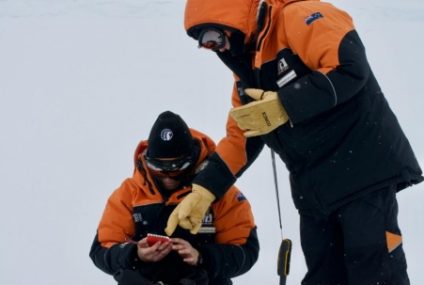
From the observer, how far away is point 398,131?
214 centimetres

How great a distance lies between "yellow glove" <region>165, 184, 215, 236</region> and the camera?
2.37m

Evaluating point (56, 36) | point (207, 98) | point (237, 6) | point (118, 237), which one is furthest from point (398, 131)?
point (56, 36)

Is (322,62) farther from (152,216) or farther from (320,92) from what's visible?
(152,216)

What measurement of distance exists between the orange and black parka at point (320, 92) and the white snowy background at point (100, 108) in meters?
1.71

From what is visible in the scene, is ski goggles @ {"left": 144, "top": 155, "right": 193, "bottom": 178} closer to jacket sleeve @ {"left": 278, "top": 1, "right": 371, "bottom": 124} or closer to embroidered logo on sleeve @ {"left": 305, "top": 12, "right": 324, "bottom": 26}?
jacket sleeve @ {"left": 278, "top": 1, "right": 371, "bottom": 124}

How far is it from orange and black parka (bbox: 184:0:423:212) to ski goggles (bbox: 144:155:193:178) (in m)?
0.46

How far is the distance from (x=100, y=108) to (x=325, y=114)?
4.42 meters

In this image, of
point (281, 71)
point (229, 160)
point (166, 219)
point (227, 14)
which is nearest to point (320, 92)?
point (281, 71)

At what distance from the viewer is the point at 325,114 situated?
6.82 ft

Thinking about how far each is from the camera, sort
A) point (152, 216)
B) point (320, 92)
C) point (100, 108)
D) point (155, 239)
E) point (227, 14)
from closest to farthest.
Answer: point (320, 92)
point (227, 14)
point (155, 239)
point (152, 216)
point (100, 108)

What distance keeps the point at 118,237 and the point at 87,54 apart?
5.22 m

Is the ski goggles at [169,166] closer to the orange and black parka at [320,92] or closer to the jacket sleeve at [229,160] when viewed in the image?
the jacket sleeve at [229,160]

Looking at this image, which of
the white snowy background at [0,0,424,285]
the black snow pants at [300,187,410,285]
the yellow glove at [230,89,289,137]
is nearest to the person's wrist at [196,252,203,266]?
the black snow pants at [300,187,410,285]

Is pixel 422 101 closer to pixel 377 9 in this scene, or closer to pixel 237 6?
pixel 377 9
